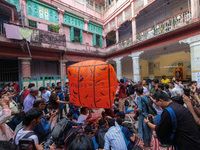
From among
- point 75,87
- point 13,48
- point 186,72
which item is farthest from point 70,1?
point 186,72

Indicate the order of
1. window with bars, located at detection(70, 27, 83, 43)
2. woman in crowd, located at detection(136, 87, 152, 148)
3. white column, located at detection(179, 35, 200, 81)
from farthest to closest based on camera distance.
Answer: window with bars, located at detection(70, 27, 83, 43), white column, located at detection(179, 35, 200, 81), woman in crowd, located at detection(136, 87, 152, 148)

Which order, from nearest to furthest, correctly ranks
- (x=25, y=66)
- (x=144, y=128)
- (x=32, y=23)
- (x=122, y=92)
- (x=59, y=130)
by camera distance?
(x=59, y=130) < (x=144, y=128) < (x=122, y=92) < (x=25, y=66) < (x=32, y=23)

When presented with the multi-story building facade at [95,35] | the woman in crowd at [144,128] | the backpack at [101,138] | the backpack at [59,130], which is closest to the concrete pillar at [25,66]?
A: the multi-story building facade at [95,35]

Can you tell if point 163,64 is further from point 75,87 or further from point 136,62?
point 75,87

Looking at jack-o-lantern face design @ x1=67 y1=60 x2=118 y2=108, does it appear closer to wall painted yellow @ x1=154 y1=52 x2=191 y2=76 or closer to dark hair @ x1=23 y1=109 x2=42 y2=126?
dark hair @ x1=23 y1=109 x2=42 y2=126

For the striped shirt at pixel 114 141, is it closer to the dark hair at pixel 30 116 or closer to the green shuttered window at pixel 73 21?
the dark hair at pixel 30 116

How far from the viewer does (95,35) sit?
11.8 metres

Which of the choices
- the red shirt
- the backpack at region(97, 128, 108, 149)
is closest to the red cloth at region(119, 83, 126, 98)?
the red shirt

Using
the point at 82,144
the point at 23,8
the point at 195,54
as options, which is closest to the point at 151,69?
the point at 195,54

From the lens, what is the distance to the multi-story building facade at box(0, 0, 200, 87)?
6227 millimetres

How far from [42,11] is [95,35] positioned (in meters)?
5.47

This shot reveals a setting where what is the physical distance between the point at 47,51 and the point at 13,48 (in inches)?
82.5

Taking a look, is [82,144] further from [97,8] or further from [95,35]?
[97,8]

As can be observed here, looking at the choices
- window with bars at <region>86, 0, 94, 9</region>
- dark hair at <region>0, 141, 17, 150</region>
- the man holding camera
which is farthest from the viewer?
window with bars at <region>86, 0, 94, 9</region>
